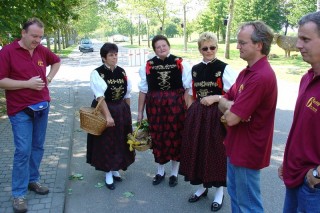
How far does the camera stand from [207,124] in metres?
3.72

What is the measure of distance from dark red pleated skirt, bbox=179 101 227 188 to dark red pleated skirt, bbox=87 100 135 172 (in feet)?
3.22

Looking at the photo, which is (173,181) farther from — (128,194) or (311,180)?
(311,180)

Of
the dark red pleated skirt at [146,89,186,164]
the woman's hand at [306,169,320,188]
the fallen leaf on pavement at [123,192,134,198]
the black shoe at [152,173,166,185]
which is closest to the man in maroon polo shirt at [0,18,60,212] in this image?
the fallen leaf on pavement at [123,192,134,198]

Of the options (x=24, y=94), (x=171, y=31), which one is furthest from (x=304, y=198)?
(x=171, y=31)

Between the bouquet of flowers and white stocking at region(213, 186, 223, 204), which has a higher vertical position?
the bouquet of flowers

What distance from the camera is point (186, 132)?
156 inches

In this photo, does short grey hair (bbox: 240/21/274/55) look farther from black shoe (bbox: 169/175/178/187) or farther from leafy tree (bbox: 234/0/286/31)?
leafy tree (bbox: 234/0/286/31)

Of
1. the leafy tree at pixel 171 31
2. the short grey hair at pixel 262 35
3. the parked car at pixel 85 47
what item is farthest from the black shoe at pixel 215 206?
the leafy tree at pixel 171 31

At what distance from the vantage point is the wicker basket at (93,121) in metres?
3.98

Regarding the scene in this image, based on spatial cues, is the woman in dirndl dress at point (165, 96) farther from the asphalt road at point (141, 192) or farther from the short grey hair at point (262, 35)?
the short grey hair at point (262, 35)

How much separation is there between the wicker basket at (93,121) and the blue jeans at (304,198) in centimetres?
243

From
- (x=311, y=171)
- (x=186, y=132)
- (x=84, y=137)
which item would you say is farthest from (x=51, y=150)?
(x=311, y=171)

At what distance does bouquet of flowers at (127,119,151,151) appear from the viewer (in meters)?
4.34

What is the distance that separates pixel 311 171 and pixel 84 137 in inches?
219
